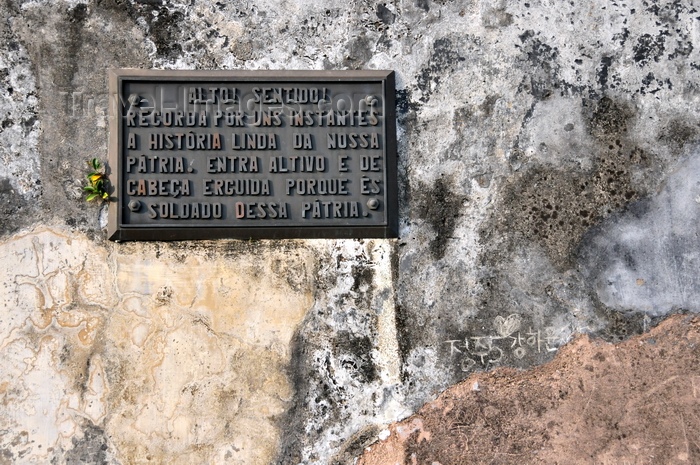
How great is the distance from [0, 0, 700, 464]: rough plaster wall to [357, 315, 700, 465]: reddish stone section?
0.53 feet

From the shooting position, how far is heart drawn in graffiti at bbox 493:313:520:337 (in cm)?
405

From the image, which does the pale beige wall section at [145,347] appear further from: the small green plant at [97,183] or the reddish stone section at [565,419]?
the reddish stone section at [565,419]

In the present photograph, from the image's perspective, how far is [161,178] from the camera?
13.1 feet

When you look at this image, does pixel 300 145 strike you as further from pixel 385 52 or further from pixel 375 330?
pixel 375 330

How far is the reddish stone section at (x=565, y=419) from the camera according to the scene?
13.0ft

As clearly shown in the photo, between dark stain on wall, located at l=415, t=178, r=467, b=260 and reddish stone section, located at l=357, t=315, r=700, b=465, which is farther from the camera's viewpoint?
dark stain on wall, located at l=415, t=178, r=467, b=260

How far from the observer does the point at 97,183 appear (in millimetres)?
3924

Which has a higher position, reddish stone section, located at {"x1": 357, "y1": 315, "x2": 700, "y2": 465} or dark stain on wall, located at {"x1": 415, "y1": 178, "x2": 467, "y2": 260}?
dark stain on wall, located at {"x1": 415, "y1": 178, "x2": 467, "y2": 260}

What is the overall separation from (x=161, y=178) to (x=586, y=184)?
2887 millimetres

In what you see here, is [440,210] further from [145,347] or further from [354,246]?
[145,347]

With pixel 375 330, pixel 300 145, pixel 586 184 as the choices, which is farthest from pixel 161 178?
pixel 586 184

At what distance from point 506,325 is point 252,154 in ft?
6.76

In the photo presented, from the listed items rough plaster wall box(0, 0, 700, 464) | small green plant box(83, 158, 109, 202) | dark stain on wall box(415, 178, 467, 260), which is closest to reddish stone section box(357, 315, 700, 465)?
rough plaster wall box(0, 0, 700, 464)

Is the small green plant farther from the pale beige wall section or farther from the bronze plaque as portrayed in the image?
the pale beige wall section
